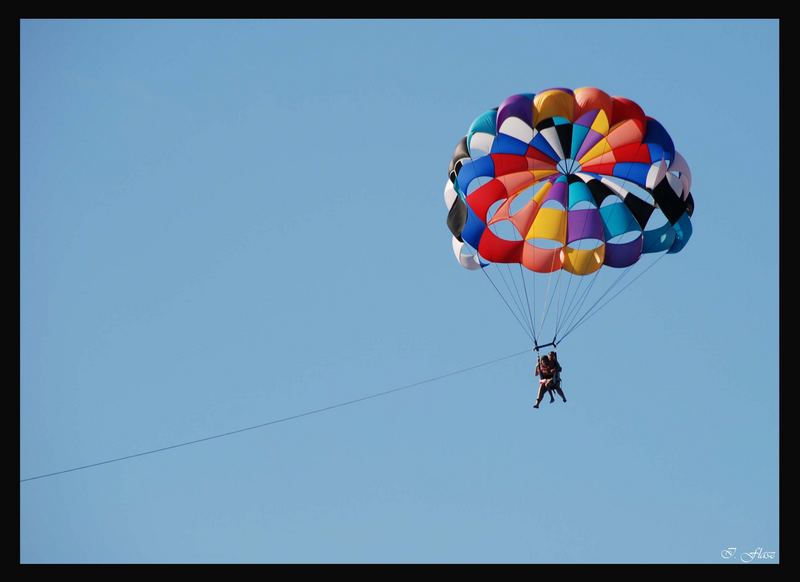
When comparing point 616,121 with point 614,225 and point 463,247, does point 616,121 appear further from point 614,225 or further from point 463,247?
point 463,247

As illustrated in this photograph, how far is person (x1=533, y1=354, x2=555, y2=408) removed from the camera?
2184cm

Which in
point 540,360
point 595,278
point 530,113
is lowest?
point 540,360

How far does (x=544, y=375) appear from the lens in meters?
21.9

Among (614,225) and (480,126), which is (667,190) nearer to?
(614,225)

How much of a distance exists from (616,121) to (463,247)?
323 cm

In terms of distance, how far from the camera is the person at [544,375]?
21844mm

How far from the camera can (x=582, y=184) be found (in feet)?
74.4

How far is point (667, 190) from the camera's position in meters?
21.9

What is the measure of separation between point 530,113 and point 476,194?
5.31 ft

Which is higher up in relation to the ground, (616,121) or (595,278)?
(616,121)
